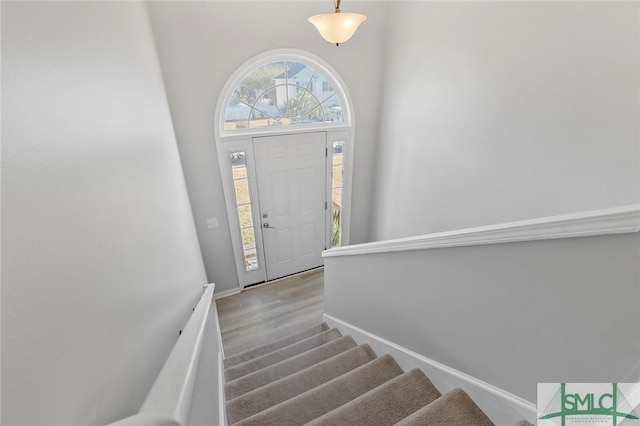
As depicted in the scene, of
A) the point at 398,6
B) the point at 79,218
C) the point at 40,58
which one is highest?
the point at 398,6

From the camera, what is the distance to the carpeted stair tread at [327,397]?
151cm

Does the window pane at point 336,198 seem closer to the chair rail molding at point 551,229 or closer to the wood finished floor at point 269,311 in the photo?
the wood finished floor at point 269,311

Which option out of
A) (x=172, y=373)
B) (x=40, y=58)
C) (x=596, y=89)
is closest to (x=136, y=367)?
(x=172, y=373)

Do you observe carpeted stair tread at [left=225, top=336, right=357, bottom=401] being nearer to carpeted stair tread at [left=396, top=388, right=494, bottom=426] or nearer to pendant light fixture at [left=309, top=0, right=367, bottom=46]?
carpeted stair tread at [left=396, top=388, right=494, bottom=426]

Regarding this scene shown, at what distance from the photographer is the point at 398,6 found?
3.00m

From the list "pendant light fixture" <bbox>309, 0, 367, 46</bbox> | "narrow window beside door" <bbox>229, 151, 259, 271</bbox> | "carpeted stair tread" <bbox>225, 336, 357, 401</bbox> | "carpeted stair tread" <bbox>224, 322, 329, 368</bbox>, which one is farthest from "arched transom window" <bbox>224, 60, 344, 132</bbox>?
"carpeted stair tread" <bbox>225, 336, 357, 401</bbox>

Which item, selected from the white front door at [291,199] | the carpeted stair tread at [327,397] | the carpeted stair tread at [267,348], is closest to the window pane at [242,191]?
the white front door at [291,199]

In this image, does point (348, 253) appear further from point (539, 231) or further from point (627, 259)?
point (627, 259)

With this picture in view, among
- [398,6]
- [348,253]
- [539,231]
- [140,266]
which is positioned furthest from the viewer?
[398,6]

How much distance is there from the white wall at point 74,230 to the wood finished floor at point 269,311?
6.00 ft

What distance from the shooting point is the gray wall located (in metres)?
0.80

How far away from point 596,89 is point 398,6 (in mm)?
2126

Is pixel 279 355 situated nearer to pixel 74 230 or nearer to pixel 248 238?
pixel 248 238

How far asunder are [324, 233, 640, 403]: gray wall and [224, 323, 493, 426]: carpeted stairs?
0.58 ft
